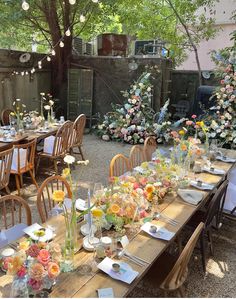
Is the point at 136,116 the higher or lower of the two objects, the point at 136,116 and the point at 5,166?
the higher

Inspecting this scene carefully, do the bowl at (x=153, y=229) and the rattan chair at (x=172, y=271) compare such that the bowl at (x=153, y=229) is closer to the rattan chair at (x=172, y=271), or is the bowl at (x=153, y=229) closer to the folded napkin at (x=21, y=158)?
the rattan chair at (x=172, y=271)

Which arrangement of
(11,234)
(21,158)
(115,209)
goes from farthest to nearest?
(21,158), (11,234), (115,209)

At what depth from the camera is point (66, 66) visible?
776cm

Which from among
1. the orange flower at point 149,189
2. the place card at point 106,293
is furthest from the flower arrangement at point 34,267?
the orange flower at point 149,189

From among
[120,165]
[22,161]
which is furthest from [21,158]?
[120,165]

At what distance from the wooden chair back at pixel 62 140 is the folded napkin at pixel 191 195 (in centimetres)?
237

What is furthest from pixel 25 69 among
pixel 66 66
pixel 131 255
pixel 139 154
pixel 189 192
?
pixel 131 255

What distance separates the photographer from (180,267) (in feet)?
5.70

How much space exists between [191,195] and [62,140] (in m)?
2.54

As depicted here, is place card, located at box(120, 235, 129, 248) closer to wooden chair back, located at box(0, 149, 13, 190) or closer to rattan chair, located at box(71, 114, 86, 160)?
wooden chair back, located at box(0, 149, 13, 190)

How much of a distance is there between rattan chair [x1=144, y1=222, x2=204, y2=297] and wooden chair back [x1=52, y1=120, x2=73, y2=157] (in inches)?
102

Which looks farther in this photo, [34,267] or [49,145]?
[49,145]

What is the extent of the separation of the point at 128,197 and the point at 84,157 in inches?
147

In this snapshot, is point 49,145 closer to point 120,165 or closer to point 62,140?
point 62,140
